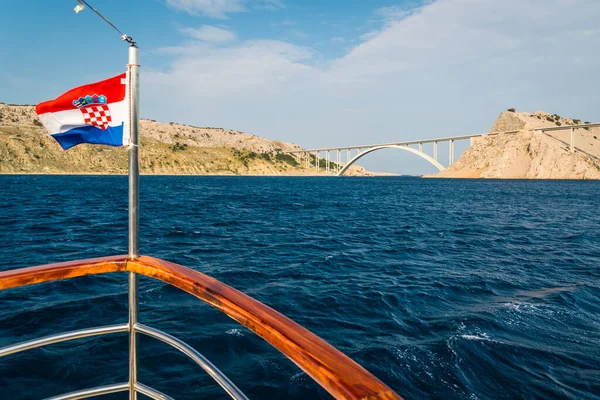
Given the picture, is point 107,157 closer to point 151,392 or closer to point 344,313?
point 344,313

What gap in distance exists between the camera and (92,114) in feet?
10.0

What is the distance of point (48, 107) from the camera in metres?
3.11

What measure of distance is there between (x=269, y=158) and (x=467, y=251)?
177120mm

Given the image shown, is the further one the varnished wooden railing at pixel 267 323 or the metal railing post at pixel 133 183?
the metal railing post at pixel 133 183

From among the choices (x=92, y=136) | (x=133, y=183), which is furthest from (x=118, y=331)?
(x=92, y=136)

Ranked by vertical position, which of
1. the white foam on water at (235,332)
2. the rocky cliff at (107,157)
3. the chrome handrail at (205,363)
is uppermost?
the rocky cliff at (107,157)

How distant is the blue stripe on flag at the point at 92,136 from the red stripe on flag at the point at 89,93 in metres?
0.21

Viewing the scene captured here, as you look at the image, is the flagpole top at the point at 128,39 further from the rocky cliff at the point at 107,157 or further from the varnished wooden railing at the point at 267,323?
the rocky cliff at the point at 107,157

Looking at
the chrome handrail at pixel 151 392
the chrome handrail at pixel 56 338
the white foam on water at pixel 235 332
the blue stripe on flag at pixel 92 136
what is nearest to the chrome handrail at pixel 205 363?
the chrome handrail at pixel 56 338

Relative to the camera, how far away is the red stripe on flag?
2885mm

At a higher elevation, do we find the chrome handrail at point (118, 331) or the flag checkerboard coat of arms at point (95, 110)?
the flag checkerboard coat of arms at point (95, 110)

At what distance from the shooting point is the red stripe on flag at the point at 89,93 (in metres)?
2.88

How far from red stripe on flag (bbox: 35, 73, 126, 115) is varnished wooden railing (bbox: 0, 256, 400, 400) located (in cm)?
136

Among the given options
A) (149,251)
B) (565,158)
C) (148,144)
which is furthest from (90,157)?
(565,158)
